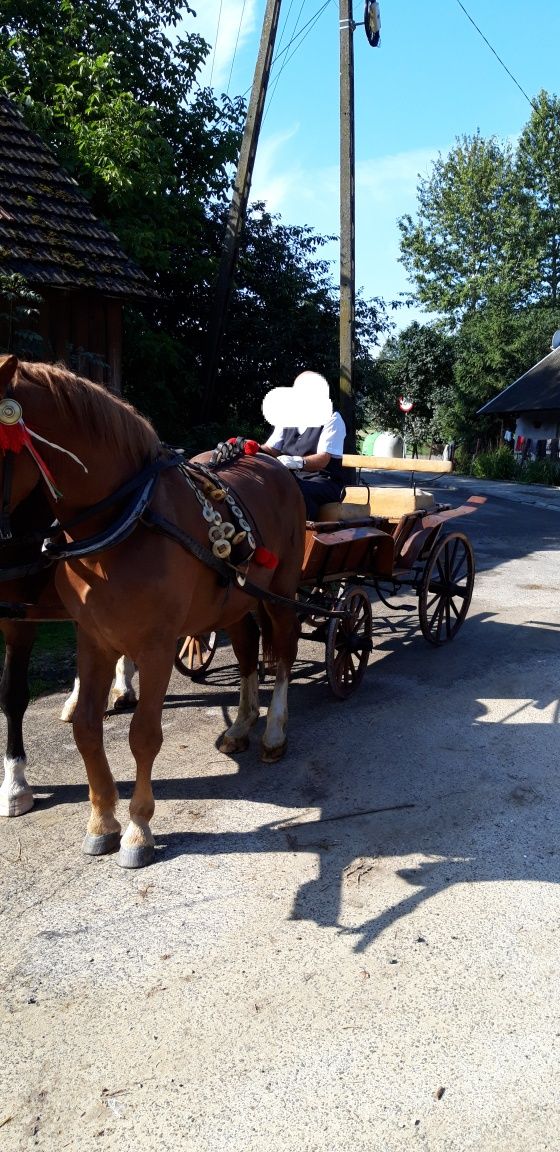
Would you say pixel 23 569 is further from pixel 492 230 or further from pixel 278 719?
pixel 492 230

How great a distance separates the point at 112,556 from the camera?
3.41 meters

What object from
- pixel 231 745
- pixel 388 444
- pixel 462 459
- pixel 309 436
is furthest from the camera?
pixel 388 444

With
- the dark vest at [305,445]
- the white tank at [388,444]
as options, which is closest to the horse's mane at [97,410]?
the dark vest at [305,445]

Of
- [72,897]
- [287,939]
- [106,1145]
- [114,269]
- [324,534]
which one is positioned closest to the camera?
[106,1145]

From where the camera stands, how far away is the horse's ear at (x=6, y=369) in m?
2.84

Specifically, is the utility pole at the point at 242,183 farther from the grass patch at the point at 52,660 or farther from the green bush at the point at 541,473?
the green bush at the point at 541,473

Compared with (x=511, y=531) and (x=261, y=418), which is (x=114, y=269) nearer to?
(x=261, y=418)

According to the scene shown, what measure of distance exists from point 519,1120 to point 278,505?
10.7ft

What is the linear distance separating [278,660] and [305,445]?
67.6 inches

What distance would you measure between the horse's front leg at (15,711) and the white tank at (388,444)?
38045mm

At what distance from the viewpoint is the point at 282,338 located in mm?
14508

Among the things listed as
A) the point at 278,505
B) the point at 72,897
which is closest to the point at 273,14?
the point at 278,505

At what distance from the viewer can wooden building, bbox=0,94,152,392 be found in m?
8.08

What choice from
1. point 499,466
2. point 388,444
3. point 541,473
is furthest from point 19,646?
point 388,444
